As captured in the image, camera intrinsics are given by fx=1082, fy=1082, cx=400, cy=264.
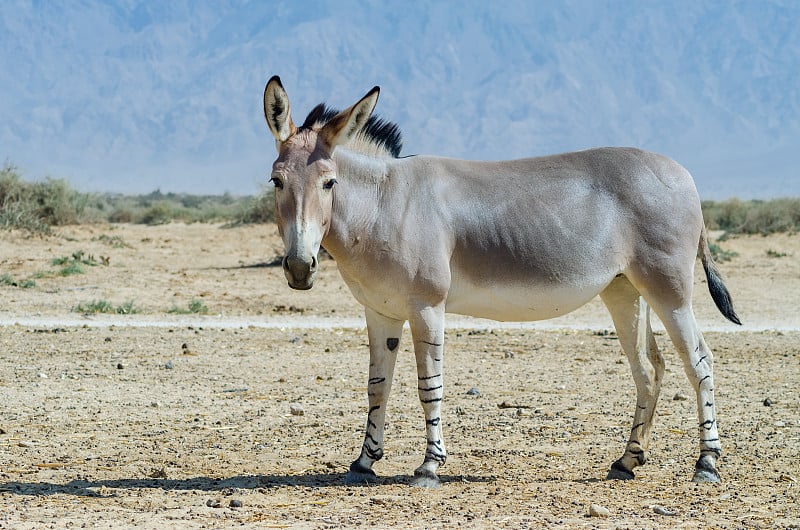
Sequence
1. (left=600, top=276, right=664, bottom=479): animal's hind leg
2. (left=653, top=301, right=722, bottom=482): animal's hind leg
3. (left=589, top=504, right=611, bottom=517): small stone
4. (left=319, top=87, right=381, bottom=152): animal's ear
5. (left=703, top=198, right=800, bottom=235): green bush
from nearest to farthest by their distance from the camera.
Answer: (left=589, top=504, right=611, bottom=517): small stone, (left=319, top=87, right=381, bottom=152): animal's ear, (left=653, top=301, right=722, bottom=482): animal's hind leg, (left=600, top=276, right=664, bottom=479): animal's hind leg, (left=703, top=198, right=800, bottom=235): green bush

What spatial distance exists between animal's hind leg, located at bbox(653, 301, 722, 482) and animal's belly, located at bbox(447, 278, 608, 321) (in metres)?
0.63

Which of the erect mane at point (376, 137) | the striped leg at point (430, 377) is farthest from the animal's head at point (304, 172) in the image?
the striped leg at point (430, 377)

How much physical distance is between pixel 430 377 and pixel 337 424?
2669mm

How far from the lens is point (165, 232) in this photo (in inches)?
1631

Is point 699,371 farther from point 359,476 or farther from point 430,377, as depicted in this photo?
point 359,476

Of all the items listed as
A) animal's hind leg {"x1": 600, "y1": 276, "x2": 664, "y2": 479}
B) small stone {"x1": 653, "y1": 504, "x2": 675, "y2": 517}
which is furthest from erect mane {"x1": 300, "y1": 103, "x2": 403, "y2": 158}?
small stone {"x1": 653, "y1": 504, "x2": 675, "y2": 517}

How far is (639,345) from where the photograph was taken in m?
9.11

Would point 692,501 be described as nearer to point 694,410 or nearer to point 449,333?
point 694,410

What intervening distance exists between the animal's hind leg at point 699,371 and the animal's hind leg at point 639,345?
18.8 inches

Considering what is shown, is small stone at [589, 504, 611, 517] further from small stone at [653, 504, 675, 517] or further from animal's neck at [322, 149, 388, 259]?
animal's neck at [322, 149, 388, 259]

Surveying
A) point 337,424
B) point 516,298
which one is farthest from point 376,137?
point 337,424

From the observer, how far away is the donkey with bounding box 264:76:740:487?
26.4 feet

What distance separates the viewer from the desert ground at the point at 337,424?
7.48m

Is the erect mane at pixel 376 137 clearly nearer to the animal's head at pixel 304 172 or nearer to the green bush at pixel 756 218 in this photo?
the animal's head at pixel 304 172
